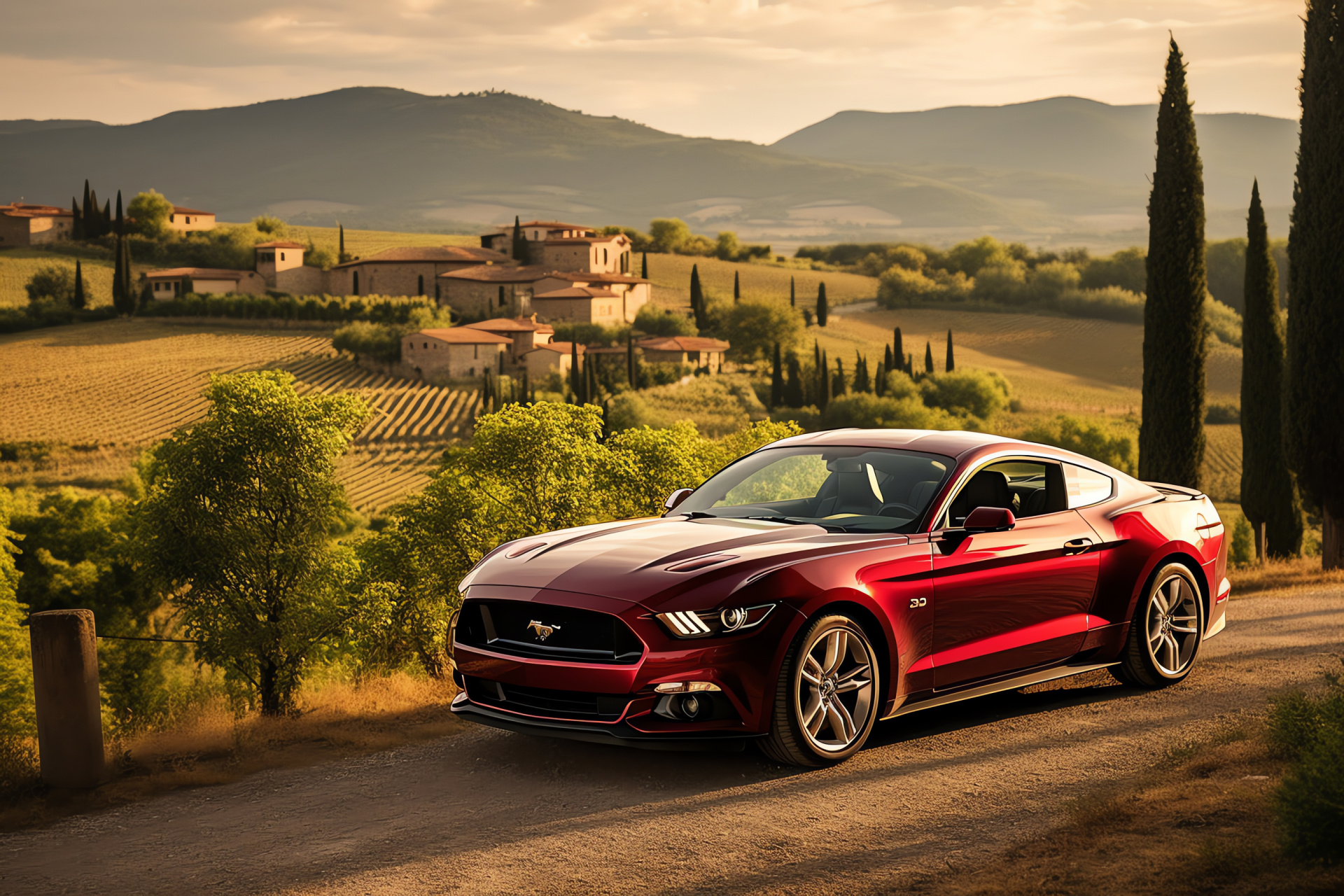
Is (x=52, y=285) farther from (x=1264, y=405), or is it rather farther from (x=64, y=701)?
(x=64, y=701)

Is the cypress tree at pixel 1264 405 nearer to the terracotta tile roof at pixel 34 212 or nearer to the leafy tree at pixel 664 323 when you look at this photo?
the leafy tree at pixel 664 323

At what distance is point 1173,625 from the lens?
7855 mm

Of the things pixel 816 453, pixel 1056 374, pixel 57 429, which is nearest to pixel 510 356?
pixel 57 429

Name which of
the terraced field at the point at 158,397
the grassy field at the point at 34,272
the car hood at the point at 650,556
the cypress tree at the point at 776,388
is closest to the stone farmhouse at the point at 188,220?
the grassy field at the point at 34,272

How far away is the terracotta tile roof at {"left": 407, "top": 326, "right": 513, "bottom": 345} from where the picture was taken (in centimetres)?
9731

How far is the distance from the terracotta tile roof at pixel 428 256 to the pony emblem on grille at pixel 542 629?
5107 inches

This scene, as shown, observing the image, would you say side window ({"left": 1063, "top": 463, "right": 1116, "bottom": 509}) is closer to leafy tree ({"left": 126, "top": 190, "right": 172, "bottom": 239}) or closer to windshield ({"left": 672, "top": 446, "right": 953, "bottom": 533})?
windshield ({"left": 672, "top": 446, "right": 953, "bottom": 533})

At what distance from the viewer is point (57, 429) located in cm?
7650

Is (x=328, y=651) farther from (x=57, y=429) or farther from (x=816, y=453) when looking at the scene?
(x=57, y=429)

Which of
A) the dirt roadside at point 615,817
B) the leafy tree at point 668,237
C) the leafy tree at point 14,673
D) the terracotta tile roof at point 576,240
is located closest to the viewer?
the dirt roadside at point 615,817

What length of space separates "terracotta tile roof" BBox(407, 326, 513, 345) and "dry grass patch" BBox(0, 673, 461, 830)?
91162mm

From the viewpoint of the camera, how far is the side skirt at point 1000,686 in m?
6.38

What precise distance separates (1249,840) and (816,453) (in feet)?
11.2

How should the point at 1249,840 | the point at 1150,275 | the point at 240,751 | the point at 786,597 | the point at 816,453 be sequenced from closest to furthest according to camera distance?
the point at 1249,840
the point at 786,597
the point at 240,751
the point at 816,453
the point at 1150,275
